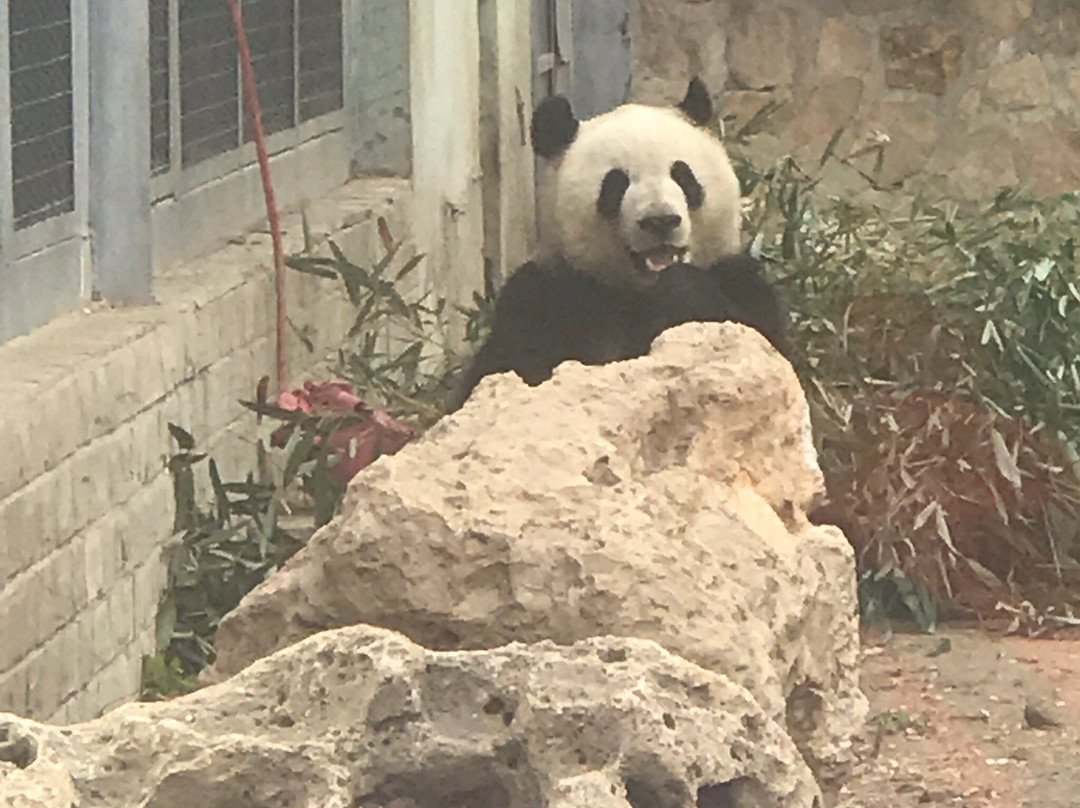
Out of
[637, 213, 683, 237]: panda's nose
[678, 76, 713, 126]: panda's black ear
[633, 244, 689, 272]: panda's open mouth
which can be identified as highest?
[678, 76, 713, 126]: panda's black ear

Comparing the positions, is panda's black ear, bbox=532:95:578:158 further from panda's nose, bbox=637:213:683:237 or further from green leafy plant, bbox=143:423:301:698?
green leafy plant, bbox=143:423:301:698

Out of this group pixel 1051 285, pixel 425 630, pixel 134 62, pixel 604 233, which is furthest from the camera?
pixel 1051 285

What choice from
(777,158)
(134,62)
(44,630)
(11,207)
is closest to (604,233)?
A: (134,62)

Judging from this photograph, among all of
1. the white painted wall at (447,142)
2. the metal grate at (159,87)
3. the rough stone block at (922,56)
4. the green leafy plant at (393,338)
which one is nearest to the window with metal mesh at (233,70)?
the metal grate at (159,87)

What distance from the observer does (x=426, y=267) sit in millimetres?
5168

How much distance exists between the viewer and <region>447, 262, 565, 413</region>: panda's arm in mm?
3859

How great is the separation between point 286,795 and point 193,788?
80 millimetres

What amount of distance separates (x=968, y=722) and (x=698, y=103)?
162 centimetres

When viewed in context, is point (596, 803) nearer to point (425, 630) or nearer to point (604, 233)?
point (425, 630)

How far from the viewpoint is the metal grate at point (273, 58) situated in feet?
14.8

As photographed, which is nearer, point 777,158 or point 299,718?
point 299,718

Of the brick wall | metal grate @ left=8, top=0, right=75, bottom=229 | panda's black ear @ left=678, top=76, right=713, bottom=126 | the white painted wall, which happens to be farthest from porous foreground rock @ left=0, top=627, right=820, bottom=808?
the white painted wall

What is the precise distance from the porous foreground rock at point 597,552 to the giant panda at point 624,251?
1.31 m

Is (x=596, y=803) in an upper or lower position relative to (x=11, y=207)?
lower
